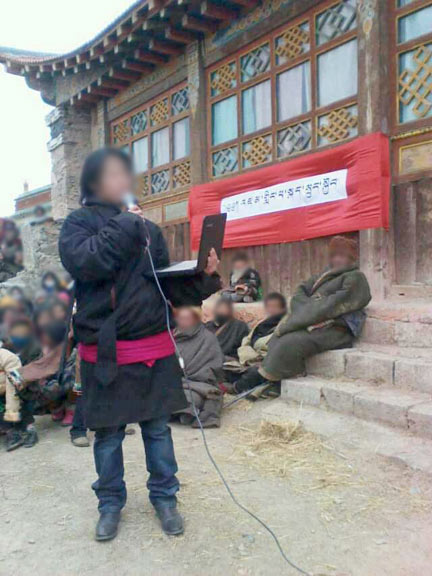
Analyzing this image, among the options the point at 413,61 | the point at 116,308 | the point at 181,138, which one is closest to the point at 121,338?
the point at 116,308

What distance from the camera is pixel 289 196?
5.74m

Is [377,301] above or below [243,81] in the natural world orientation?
below

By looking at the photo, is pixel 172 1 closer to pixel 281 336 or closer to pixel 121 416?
pixel 281 336

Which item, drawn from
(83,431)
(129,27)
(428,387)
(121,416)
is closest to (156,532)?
(121,416)

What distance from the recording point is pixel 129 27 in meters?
6.33

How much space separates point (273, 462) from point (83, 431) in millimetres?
1472

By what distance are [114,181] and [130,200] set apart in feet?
0.40

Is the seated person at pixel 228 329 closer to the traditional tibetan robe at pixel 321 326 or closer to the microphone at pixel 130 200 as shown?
the traditional tibetan robe at pixel 321 326

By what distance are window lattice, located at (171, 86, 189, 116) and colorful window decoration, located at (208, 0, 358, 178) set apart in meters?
0.51

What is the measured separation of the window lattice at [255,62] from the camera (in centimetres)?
613

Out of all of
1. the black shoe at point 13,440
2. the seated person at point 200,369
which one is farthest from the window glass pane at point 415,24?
the black shoe at point 13,440

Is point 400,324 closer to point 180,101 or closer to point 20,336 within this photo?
point 20,336

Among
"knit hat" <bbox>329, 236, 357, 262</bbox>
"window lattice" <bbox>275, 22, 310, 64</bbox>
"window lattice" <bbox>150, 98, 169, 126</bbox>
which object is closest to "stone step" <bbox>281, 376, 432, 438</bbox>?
"knit hat" <bbox>329, 236, 357, 262</bbox>

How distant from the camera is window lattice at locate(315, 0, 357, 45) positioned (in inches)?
202
